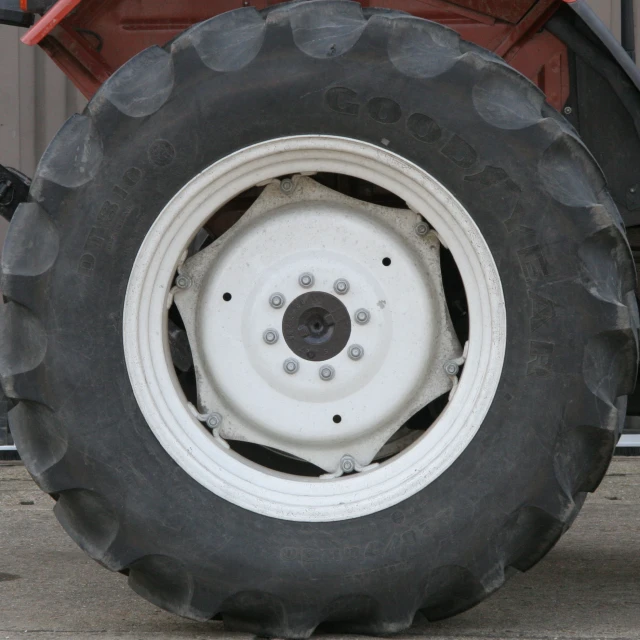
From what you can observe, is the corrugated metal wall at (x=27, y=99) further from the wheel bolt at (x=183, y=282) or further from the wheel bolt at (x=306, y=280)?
the wheel bolt at (x=306, y=280)

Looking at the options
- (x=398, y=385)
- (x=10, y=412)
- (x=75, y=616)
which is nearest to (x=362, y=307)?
(x=398, y=385)

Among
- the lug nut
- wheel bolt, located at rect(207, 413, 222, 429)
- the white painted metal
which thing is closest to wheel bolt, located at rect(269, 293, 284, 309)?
the white painted metal

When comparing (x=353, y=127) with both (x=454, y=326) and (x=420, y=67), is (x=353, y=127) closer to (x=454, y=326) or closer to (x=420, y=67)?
(x=420, y=67)

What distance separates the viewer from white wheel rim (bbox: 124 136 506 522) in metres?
2.20

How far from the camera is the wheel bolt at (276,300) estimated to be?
7.57ft

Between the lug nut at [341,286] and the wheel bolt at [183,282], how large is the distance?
312 mm

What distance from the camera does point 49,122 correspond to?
18.8ft

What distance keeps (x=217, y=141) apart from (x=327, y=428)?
630mm

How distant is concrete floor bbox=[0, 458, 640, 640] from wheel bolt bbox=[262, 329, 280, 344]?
23.9 inches

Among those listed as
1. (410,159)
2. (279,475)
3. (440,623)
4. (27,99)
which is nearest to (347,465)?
(279,475)

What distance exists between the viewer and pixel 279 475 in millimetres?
2271

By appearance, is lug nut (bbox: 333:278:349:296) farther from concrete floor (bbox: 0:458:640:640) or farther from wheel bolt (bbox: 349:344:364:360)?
concrete floor (bbox: 0:458:640:640)

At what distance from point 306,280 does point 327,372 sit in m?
0.20

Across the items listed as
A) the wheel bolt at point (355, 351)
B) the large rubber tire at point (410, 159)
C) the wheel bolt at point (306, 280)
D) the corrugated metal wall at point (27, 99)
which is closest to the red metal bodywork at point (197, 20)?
the large rubber tire at point (410, 159)
